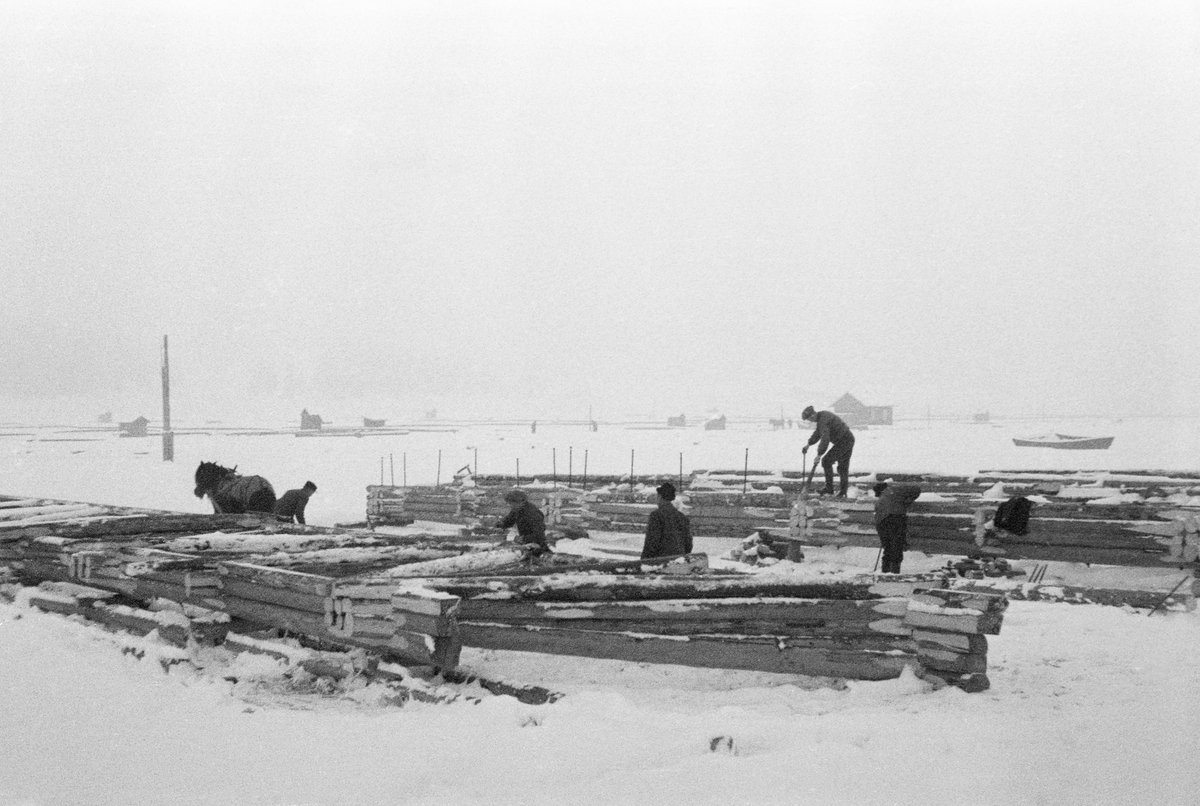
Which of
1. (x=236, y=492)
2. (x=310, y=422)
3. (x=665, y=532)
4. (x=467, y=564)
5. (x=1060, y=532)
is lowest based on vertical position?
(x=1060, y=532)

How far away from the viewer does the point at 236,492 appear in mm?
11641

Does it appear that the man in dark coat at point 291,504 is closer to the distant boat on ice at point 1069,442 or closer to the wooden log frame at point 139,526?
the wooden log frame at point 139,526

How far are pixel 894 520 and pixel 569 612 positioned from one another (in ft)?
18.7

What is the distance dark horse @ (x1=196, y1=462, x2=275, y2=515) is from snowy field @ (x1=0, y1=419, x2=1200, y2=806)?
13.7 ft

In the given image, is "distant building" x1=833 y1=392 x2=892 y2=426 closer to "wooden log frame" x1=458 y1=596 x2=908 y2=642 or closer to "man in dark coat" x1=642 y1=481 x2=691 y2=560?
"man in dark coat" x1=642 y1=481 x2=691 y2=560

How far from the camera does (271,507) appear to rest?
11789 millimetres

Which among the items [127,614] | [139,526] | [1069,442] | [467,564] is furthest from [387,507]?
[1069,442]

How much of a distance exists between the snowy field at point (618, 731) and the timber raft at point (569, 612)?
0.74ft

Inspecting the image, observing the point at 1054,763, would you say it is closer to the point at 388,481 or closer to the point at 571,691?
the point at 571,691

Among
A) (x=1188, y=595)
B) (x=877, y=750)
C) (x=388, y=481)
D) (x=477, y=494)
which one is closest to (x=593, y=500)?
(x=477, y=494)

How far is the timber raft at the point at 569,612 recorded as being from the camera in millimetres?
5273

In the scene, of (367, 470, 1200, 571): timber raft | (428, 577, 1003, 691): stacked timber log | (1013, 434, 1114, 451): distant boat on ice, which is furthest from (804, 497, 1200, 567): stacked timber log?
(1013, 434, 1114, 451): distant boat on ice

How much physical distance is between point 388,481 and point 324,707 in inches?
855

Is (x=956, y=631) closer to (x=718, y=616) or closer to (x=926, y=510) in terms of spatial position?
(x=718, y=616)
